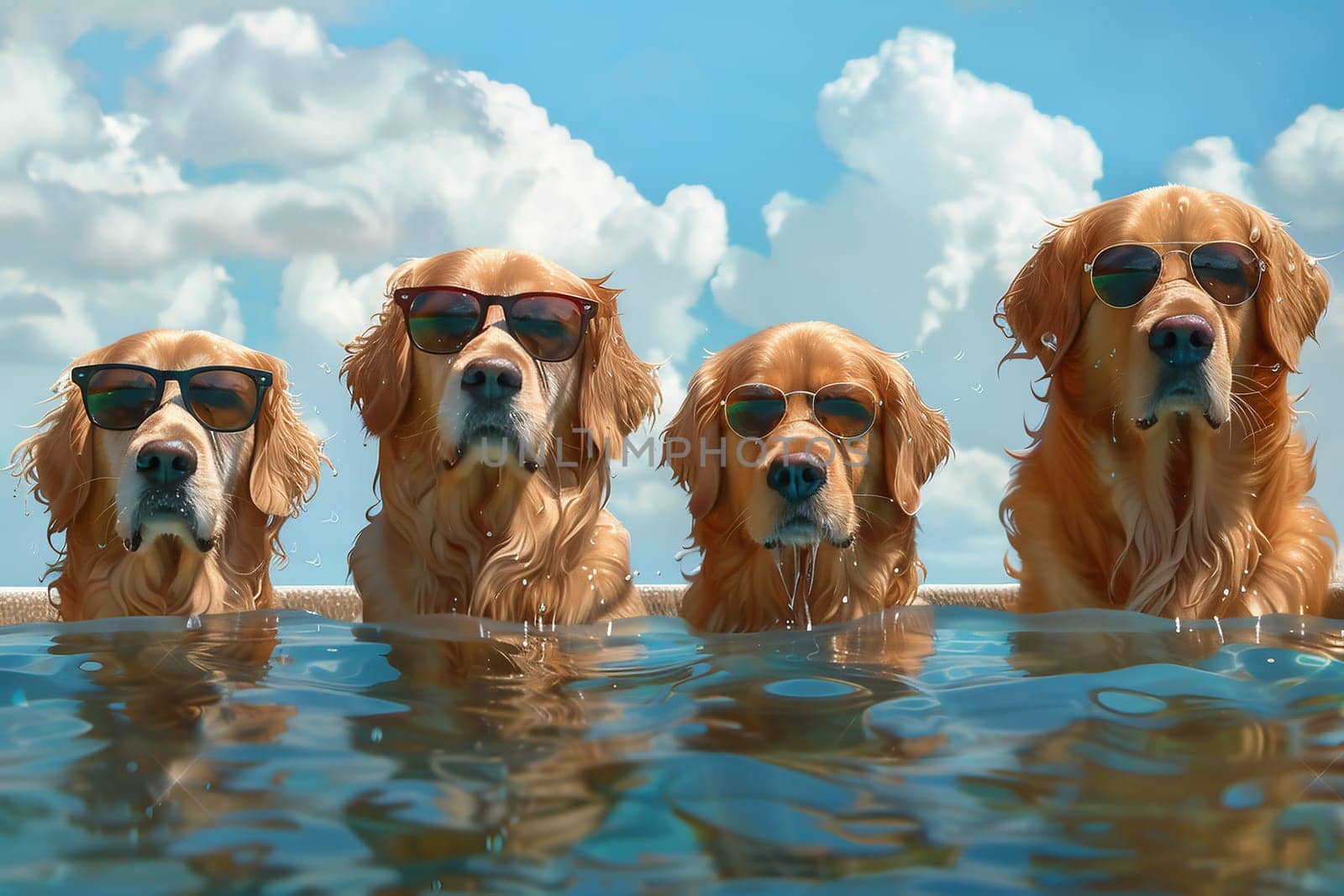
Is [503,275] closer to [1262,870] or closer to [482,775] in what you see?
[482,775]

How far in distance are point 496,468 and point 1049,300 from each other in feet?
7.29

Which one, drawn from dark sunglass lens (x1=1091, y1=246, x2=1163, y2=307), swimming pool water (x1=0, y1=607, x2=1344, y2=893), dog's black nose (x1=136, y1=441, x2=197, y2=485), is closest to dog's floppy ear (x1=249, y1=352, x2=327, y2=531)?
dog's black nose (x1=136, y1=441, x2=197, y2=485)

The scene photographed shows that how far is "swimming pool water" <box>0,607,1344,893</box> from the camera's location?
1.97m

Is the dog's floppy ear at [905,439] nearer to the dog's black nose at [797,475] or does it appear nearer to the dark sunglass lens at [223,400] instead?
the dog's black nose at [797,475]

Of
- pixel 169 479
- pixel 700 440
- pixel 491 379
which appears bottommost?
pixel 169 479

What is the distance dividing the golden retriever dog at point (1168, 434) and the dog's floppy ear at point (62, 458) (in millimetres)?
3734

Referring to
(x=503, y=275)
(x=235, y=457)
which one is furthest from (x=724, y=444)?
(x=235, y=457)

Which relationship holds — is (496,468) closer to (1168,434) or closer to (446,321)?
(446,321)

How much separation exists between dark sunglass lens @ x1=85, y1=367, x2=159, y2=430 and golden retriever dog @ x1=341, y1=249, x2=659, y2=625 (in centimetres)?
80

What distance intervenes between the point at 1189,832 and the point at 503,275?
338 centimetres

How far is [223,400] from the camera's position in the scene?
15.8 ft

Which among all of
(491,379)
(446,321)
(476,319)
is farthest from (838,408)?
(446,321)

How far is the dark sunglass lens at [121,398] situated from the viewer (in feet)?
15.7

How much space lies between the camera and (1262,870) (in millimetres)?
1946
